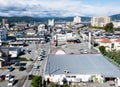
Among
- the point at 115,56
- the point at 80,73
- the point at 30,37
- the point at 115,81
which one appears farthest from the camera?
the point at 30,37

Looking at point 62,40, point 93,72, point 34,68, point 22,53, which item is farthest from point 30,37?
point 93,72

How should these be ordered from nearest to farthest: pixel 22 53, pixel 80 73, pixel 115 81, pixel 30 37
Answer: pixel 115 81, pixel 80 73, pixel 22 53, pixel 30 37

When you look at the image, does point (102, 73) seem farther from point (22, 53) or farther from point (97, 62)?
point (22, 53)

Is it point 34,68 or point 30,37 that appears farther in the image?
point 30,37

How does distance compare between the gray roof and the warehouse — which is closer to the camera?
the warehouse

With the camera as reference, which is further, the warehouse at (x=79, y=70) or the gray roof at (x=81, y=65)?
the gray roof at (x=81, y=65)

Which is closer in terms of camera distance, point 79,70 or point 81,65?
point 79,70
